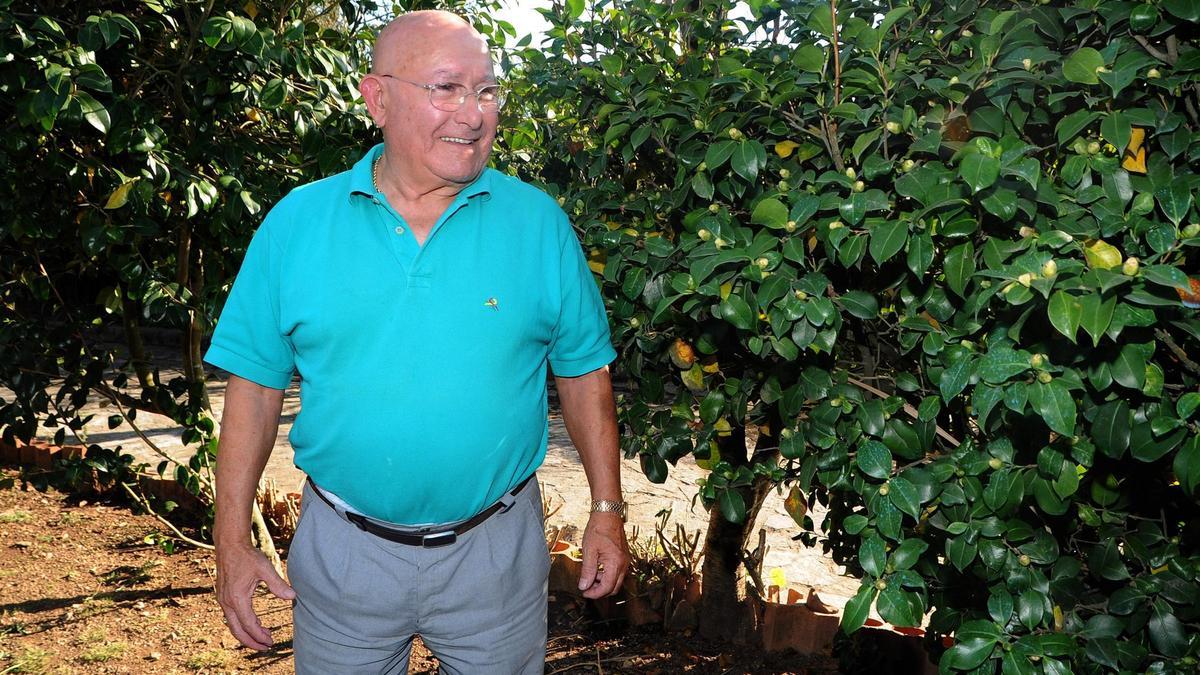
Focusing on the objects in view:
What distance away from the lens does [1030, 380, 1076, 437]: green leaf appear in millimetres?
1633

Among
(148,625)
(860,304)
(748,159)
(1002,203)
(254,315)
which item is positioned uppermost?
(748,159)

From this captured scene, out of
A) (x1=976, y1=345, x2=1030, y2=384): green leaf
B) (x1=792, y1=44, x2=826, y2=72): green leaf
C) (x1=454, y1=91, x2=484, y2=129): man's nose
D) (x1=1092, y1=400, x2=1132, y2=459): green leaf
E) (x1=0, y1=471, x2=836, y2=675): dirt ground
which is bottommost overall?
(x1=0, y1=471, x2=836, y2=675): dirt ground

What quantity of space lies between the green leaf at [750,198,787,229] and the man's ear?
853 millimetres

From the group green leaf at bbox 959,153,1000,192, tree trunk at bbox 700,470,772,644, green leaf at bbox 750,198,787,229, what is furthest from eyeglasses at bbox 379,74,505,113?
tree trunk at bbox 700,470,772,644

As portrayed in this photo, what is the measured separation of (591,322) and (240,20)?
4.59 feet

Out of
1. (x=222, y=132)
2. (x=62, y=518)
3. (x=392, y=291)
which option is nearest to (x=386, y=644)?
(x=392, y=291)

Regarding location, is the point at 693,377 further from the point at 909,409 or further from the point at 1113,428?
the point at 1113,428

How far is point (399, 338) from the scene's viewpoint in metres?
2.20

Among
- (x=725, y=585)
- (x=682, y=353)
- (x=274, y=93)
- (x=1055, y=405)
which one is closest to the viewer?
(x=1055, y=405)

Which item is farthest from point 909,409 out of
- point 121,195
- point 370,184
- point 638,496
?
point 638,496

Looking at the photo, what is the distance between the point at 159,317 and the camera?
3.52 m

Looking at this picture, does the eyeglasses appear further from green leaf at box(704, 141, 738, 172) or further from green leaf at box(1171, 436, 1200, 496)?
green leaf at box(1171, 436, 1200, 496)

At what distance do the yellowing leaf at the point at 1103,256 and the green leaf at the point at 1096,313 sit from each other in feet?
0.41

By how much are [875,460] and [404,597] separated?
1028 mm
